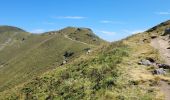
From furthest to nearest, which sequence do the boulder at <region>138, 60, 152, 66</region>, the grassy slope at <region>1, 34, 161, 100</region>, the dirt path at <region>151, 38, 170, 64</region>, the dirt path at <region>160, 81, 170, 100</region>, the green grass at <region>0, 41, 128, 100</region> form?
the dirt path at <region>151, 38, 170, 64</region> < the boulder at <region>138, 60, 152, 66</region> < the green grass at <region>0, 41, 128, 100</region> < the grassy slope at <region>1, 34, 161, 100</region> < the dirt path at <region>160, 81, 170, 100</region>

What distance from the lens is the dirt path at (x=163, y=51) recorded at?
1238 inches

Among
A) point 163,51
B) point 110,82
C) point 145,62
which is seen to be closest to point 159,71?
point 145,62

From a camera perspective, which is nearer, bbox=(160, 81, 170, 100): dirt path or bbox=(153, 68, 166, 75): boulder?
bbox=(160, 81, 170, 100): dirt path

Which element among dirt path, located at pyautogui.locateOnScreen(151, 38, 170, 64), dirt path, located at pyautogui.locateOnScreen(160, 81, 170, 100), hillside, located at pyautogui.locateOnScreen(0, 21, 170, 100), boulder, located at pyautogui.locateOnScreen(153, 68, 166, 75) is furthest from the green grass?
dirt path, located at pyautogui.locateOnScreen(151, 38, 170, 64)

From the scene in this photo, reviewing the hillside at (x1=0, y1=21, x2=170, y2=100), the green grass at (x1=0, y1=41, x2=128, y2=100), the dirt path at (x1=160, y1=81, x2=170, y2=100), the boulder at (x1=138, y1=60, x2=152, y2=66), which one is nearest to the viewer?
the dirt path at (x1=160, y1=81, x2=170, y2=100)

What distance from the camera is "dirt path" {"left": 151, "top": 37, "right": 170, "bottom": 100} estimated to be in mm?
31453

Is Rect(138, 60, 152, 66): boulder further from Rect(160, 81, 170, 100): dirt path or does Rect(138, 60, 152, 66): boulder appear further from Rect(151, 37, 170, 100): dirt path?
Rect(160, 81, 170, 100): dirt path

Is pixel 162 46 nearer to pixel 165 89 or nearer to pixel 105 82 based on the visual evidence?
pixel 105 82

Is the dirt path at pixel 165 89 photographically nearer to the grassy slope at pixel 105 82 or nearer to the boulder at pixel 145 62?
the grassy slope at pixel 105 82

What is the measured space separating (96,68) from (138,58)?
594 cm

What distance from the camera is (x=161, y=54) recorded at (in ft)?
151

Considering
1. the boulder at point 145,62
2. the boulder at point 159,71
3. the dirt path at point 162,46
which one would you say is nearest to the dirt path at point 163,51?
the dirt path at point 162,46

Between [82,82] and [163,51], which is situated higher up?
[163,51]

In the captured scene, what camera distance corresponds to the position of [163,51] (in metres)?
49.0
